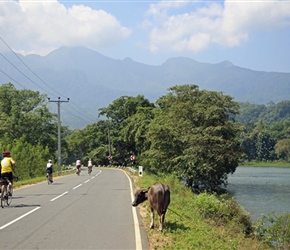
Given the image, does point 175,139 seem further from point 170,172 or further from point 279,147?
point 279,147

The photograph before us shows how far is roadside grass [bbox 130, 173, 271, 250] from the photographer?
8.70 meters

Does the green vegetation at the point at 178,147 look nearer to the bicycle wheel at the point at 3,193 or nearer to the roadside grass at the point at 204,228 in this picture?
the roadside grass at the point at 204,228

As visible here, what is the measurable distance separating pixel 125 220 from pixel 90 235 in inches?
89.0

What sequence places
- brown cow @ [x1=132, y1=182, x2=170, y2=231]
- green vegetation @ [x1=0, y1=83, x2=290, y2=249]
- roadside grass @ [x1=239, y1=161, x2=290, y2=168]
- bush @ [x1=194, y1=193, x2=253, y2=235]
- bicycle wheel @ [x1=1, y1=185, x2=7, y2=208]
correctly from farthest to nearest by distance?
roadside grass @ [x1=239, y1=161, x2=290, y2=168] → bush @ [x1=194, y1=193, x2=253, y2=235] → bicycle wheel @ [x1=1, y1=185, x2=7, y2=208] → green vegetation @ [x1=0, y1=83, x2=290, y2=249] → brown cow @ [x1=132, y1=182, x2=170, y2=231]

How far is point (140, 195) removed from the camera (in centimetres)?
1027

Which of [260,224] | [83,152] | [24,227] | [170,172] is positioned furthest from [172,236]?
[83,152]

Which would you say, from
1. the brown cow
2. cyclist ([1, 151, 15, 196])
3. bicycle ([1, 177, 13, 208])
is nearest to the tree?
bicycle ([1, 177, 13, 208])

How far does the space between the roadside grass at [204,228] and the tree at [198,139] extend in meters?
19.2

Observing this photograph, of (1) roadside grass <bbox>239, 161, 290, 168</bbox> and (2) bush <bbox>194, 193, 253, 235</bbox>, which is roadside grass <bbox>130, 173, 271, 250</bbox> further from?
(1) roadside grass <bbox>239, 161, 290, 168</bbox>

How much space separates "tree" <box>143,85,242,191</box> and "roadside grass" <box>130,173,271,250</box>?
1915 centimetres

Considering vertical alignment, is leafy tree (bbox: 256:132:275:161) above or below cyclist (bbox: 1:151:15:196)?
above

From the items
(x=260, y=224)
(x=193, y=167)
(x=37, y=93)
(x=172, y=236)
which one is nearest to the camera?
(x=172, y=236)

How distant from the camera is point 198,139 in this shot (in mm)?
36406

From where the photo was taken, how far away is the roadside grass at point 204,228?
870 cm
